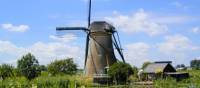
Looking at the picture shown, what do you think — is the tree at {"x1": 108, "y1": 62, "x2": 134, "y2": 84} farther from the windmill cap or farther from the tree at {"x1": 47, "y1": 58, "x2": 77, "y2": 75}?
the tree at {"x1": 47, "y1": 58, "x2": 77, "y2": 75}

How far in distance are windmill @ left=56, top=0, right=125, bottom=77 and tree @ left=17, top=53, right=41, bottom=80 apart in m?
A: 16.2

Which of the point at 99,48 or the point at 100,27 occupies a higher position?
the point at 100,27

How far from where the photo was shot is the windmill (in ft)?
213

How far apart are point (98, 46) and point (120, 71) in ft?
14.0

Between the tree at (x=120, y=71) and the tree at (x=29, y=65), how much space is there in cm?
1898

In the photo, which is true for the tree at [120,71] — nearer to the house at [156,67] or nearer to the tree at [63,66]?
the house at [156,67]

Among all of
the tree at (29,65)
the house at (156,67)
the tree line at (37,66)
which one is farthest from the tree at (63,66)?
the house at (156,67)

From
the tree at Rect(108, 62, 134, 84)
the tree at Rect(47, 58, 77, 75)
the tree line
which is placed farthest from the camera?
the tree at Rect(47, 58, 77, 75)

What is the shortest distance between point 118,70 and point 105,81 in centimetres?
305

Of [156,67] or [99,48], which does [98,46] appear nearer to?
[99,48]

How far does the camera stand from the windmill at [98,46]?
64.9 m

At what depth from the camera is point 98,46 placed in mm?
64812

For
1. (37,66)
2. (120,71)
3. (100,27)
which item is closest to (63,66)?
(37,66)

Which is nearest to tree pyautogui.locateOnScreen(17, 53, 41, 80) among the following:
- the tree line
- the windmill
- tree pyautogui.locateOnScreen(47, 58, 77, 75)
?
the tree line
